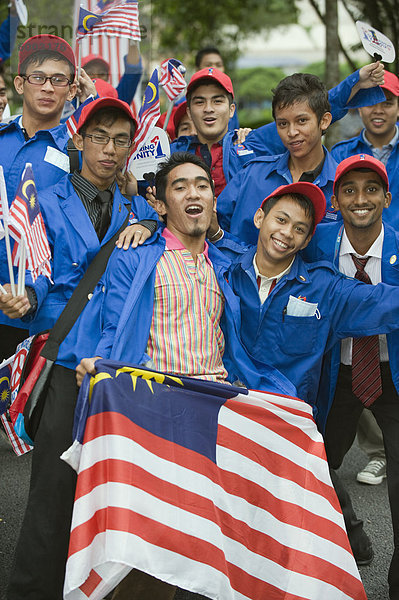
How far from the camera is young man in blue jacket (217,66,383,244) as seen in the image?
4863 mm

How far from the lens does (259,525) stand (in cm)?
360

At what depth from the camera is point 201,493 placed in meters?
3.49

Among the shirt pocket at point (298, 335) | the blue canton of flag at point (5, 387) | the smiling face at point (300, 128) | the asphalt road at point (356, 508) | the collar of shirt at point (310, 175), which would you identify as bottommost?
the asphalt road at point (356, 508)

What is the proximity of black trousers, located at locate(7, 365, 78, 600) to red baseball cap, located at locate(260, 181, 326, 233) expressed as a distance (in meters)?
1.55

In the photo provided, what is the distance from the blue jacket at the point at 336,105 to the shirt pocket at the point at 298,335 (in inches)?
69.1

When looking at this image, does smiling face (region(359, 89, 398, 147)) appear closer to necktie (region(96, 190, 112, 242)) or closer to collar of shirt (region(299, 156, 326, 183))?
collar of shirt (region(299, 156, 326, 183))

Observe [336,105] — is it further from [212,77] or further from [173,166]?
[173,166]

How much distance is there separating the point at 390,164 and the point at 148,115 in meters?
1.89

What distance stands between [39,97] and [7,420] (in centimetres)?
207

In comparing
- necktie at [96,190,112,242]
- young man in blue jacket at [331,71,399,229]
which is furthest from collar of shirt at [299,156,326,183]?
necktie at [96,190,112,242]

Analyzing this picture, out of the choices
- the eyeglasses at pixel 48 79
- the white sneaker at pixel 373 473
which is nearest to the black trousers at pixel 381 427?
the white sneaker at pixel 373 473

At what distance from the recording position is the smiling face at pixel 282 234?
4.19 m

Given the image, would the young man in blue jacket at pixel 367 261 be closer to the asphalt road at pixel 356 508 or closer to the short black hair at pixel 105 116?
the asphalt road at pixel 356 508

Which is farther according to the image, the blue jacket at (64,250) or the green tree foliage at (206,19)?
the green tree foliage at (206,19)
